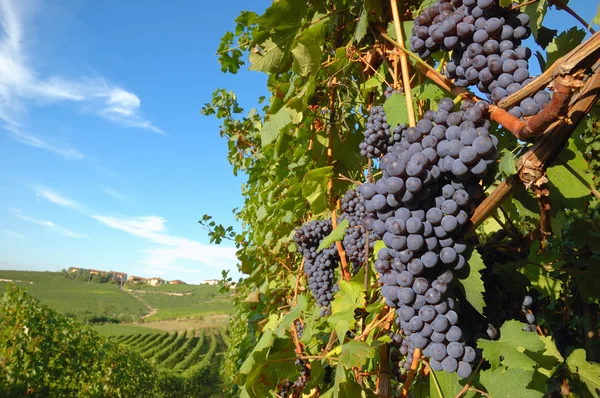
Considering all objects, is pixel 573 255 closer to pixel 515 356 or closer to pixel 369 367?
pixel 515 356

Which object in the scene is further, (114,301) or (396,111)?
(114,301)

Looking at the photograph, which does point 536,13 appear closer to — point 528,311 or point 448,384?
point 528,311

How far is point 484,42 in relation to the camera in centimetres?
111

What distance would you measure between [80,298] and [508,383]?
282 ft

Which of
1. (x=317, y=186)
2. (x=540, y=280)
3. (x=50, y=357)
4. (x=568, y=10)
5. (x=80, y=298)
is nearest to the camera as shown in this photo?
(x=568, y=10)

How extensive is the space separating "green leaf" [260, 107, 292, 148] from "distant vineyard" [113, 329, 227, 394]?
18985 mm

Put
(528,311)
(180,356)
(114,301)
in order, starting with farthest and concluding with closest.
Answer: (114,301), (180,356), (528,311)

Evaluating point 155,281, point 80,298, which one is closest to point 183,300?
point 80,298

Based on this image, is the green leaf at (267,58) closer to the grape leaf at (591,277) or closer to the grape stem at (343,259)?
the grape stem at (343,259)

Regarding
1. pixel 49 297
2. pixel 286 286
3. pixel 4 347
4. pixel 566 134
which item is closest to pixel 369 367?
pixel 566 134

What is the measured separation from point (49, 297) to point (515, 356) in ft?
271

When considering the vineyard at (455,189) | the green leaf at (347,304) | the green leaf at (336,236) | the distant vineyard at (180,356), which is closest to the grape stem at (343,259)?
the vineyard at (455,189)

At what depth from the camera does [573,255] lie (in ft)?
5.17

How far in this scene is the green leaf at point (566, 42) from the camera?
1.14 m
